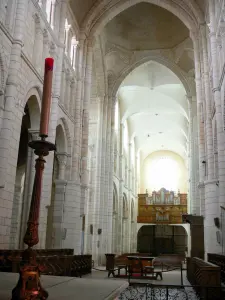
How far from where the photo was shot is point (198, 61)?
18.6 m

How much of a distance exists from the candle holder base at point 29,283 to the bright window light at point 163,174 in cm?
4493

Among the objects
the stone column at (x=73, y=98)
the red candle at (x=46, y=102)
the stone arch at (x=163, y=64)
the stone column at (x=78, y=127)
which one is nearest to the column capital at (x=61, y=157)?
the stone column at (x=78, y=127)

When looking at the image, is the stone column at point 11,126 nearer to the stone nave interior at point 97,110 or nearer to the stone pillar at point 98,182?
the stone nave interior at point 97,110

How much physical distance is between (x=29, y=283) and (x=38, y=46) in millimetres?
12136

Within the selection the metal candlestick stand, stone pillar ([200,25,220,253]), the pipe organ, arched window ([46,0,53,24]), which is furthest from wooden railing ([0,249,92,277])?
the pipe organ

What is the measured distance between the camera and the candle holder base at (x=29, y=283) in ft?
8.30

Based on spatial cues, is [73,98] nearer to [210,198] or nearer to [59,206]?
[59,206]

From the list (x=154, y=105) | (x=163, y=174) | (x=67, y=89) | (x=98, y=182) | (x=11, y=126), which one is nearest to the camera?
(x=11, y=126)

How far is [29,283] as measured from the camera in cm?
263

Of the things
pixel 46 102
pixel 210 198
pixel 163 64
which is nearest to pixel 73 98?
pixel 210 198

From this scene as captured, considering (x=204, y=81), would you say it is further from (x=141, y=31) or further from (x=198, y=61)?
(x=141, y=31)

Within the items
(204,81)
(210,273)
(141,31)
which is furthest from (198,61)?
(210,273)

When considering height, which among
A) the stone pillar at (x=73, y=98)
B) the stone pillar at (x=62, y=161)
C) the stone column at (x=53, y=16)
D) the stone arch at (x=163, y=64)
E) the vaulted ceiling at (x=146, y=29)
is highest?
the vaulted ceiling at (x=146, y=29)

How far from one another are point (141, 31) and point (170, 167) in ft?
87.1
